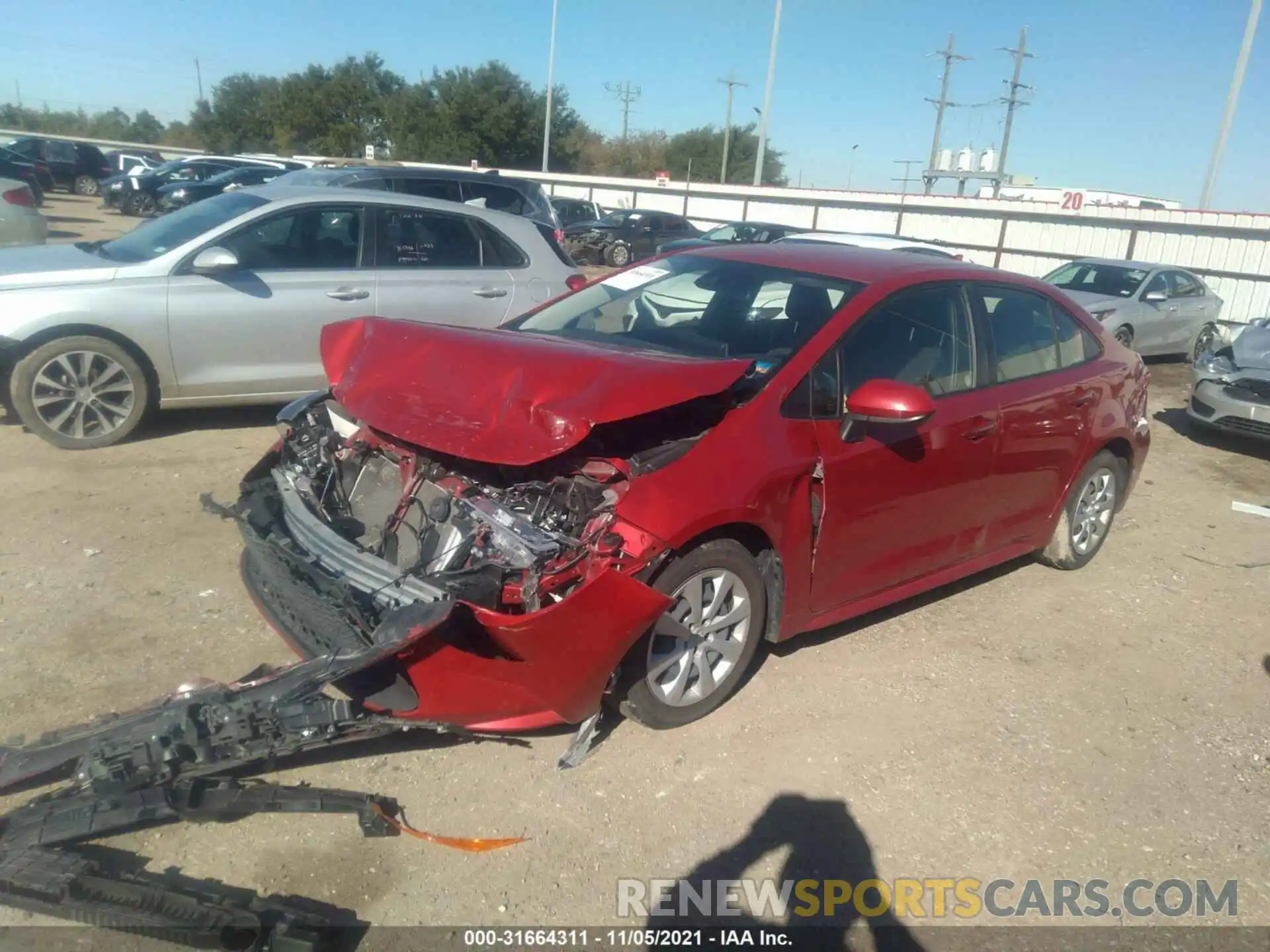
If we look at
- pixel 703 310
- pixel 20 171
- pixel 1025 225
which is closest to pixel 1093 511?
pixel 703 310

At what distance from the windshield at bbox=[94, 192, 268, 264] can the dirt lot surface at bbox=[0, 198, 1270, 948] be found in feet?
5.44

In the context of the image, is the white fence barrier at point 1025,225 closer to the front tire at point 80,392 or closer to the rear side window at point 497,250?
the rear side window at point 497,250

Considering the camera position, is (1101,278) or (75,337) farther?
Result: (1101,278)

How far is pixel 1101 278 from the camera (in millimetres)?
14242

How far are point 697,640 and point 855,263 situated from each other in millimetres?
2043

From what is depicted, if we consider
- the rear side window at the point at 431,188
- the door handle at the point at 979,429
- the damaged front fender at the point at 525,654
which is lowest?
the damaged front fender at the point at 525,654

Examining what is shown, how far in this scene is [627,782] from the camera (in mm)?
3371

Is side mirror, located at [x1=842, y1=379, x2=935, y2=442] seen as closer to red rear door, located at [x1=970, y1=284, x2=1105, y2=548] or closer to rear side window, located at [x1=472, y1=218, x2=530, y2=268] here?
red rear door, located at [x1=970, y1=284, x2=1105, y2=548]

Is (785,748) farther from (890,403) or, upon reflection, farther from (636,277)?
(636,277)

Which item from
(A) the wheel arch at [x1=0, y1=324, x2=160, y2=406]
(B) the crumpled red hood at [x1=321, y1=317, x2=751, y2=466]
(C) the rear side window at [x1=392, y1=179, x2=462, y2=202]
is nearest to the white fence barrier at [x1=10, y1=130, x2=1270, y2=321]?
(C) the rear side window at [x1=392, y1=179, x2=462, y2=202]

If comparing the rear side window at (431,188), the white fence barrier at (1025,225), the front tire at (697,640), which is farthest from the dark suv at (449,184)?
the white fence barrier at (1025,225)

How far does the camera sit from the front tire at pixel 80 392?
5.96m

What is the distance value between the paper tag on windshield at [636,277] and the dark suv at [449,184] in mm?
4826

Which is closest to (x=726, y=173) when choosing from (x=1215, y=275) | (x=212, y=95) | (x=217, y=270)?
(x=212, y=95)
